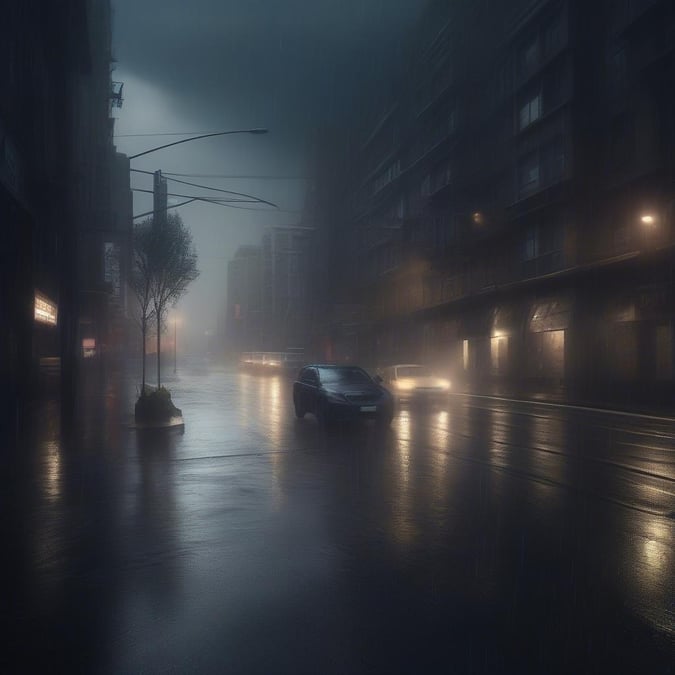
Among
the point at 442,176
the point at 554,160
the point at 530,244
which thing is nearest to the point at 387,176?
the point at 442,176

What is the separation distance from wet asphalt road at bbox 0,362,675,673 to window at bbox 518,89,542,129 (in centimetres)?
2725

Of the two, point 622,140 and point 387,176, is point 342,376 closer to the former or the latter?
point 622,140

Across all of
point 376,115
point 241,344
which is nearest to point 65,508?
point 376,115

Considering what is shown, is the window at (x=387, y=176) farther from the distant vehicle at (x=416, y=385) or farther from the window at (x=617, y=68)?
the distant vehicle at (x=416, y=385)

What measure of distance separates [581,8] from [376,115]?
33083mm

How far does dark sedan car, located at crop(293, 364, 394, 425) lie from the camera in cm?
1609

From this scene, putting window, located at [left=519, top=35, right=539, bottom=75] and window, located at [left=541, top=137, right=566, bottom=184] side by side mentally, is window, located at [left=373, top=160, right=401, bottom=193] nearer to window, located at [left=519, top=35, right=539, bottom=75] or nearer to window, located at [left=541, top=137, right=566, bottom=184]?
window, located at [left=519, top=35, right=539, bottom=75]

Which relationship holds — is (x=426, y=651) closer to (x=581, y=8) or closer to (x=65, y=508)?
(x=65, y=508)

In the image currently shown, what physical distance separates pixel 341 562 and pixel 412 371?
20054 millimetres

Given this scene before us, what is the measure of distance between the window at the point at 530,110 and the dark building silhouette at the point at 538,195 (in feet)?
0.33

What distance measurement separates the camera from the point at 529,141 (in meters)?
35.9

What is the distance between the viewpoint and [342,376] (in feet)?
59.2

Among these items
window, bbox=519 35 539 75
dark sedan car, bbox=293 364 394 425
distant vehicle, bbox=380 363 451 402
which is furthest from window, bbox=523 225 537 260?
dark sedan car, bbox=293 364 394 425

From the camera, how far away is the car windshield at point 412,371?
2533 centimetres
